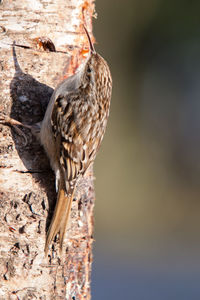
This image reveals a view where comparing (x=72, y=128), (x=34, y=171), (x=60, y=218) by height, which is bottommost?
(x=60, y=218)

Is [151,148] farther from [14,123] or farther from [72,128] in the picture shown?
[14,123]

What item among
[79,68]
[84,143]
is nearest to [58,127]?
[84,143]

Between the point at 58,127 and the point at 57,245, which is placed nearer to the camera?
the point at 57,245

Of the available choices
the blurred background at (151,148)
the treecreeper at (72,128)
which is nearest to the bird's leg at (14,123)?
the treecreeper at (72,128)

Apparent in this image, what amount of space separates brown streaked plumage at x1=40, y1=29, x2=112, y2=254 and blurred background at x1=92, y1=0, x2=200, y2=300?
13.8 feet

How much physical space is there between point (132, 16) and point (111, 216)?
258cm

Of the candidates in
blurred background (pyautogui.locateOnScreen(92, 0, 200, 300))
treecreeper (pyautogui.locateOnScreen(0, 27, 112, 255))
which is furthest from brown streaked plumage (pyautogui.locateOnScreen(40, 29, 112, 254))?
blurred background (pyautogui.locateOnScreen(92, 0, 200, 300))

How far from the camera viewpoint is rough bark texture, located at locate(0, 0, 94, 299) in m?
2.03

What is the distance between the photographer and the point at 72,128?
7.36ft

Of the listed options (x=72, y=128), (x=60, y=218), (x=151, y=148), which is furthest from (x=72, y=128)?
(x=151, y=148)

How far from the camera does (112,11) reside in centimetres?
643

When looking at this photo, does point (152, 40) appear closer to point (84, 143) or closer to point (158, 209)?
point (158, 209)

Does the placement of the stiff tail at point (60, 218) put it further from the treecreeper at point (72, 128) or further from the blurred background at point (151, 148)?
the blurred background at point (151, 148)

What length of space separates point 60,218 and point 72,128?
388 mm
